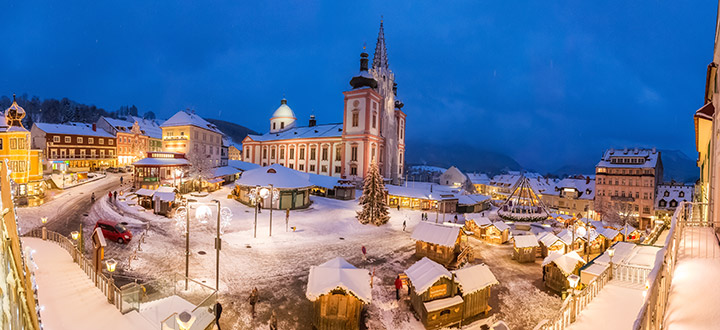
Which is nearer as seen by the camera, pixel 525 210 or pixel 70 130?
pixel 525 210

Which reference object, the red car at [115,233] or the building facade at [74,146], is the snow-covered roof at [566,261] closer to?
the red car at [115,233]

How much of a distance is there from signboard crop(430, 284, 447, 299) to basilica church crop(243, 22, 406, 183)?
3512 centimetres

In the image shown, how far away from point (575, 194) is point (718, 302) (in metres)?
70.6

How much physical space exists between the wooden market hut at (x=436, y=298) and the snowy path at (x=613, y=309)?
18.9 ft

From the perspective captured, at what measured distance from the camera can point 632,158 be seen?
54500mm

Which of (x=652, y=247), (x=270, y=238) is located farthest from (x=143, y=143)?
(x=652, y=247)

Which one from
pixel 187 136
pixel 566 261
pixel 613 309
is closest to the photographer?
pixel 613 309

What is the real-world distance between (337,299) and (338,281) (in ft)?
2.86

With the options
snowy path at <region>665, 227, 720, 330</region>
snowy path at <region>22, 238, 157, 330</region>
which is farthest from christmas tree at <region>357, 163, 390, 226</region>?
snowy path at <region>665, 227, 720, 330</region>

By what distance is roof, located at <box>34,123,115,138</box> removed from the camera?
4883 centimetres

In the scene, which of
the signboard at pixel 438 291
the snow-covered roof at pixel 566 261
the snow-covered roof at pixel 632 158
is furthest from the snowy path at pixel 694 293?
the snow-covered roof at pixel 632 158

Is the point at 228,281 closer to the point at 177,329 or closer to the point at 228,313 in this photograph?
the point at 228,313

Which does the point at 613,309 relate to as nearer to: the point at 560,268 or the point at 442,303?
the point at 442,303

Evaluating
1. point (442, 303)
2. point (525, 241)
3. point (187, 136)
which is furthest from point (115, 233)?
point (187, 136)
